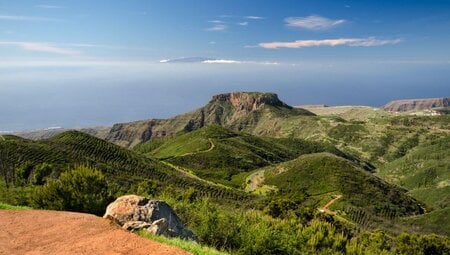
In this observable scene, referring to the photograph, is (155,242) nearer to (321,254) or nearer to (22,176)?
(321,254)

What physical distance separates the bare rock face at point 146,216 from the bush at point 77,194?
295 inches

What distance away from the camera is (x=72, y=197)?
3600 centimetres

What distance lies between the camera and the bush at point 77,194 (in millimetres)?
35144

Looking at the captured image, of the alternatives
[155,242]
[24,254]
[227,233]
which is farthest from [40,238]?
[227,233]

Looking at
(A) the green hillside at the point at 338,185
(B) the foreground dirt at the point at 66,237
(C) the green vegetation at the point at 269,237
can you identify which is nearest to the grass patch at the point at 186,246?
(B) the foreground dirt at the point at 66,237

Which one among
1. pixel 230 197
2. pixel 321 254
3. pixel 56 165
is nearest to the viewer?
pixel 321 254

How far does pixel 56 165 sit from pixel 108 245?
92.7 m

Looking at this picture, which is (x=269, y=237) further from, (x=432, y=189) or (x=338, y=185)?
(x=432, y=189)

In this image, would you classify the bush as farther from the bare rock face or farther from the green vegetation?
the green vegetation

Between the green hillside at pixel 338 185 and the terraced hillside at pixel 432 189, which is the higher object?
the green hillside at pixel 338 185

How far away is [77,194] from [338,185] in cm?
10567

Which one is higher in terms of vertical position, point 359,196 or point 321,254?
point 321,254

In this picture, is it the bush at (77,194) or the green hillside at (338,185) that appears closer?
the bush at (77,194)

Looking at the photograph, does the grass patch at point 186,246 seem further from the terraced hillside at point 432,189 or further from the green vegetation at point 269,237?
the terraced hillside at point 432,189
